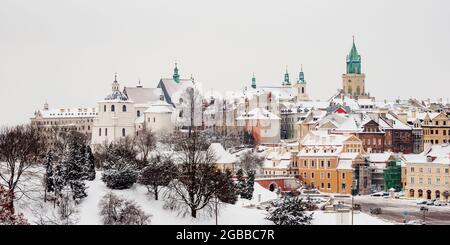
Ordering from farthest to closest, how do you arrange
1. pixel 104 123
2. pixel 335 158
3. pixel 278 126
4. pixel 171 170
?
pixel 278 126
pixel 104 123
pixel 335 158
pixel 171 170

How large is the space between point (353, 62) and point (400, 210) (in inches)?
617

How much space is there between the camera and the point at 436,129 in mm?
17859

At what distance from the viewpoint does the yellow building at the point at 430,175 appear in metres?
12.9

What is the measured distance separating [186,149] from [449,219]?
340 cm

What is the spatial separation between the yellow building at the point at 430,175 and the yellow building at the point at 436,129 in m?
3.90

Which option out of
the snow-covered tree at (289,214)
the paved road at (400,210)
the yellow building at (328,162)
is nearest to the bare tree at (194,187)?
the snow-covered tree at (289,214)

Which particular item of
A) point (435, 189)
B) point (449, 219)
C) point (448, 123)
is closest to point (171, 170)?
point (449, 219)

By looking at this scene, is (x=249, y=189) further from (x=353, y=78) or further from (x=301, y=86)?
(x=301, y=86)

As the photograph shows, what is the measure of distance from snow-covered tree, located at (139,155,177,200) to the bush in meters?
0.13

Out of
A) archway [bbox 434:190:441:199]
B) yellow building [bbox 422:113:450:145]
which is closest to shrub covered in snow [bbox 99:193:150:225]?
archway [bbox 434:190:441:199]
